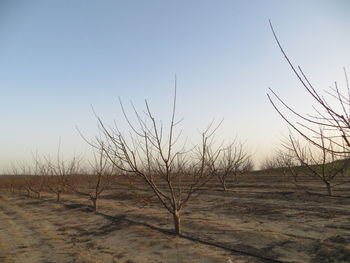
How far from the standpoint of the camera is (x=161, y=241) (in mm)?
5453

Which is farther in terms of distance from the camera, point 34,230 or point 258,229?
point 34,230

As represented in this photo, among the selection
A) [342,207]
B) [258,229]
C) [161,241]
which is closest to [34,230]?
[161,241]

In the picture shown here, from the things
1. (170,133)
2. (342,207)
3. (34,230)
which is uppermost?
(170,133)

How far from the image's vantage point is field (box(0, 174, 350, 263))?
459 centimetres

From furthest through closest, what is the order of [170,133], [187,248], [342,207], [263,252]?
[342,207], [170,133], [187,248], [263,252]

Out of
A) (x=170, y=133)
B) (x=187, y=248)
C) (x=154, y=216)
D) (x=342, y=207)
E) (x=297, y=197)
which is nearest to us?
(x=187, y=248)

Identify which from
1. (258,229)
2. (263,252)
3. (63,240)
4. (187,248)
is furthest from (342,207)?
(63,240)

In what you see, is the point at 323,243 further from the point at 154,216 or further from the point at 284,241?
the point at 154,216

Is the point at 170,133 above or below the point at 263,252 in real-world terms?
above

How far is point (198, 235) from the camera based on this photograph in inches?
226

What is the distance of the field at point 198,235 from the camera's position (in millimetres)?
4590

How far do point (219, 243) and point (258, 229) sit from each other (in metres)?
1.15

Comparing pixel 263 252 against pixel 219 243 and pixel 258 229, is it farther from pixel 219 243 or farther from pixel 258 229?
pixel 258 229

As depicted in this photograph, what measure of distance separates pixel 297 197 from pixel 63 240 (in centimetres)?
767
